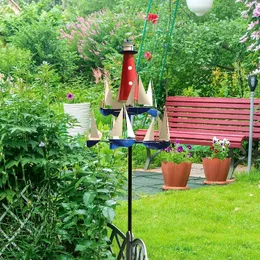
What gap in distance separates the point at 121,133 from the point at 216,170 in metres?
4.12

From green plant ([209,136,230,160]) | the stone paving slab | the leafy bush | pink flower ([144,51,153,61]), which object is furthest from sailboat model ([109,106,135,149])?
pink flower ([144,51,153,61])

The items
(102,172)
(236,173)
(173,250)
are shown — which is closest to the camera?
(102,172)

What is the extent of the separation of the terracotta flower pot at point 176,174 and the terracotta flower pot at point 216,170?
0.34 m

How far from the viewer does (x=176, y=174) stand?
6387mm

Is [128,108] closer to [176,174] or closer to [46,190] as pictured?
[46,190]

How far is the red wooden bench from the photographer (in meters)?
7.34

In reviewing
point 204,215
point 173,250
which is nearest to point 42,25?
point 204,215

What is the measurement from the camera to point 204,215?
17.1 feet

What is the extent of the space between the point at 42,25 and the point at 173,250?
9719mm

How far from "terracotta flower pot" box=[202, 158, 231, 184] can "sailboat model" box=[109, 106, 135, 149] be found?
13.3 feet

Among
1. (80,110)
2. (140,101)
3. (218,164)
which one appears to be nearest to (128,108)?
(140,101)

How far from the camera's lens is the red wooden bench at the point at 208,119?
734 centimetres

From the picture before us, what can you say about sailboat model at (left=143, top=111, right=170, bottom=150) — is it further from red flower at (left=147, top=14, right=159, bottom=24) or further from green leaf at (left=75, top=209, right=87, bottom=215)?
red flower at (left=147, top=14, right=159, bottom=24)

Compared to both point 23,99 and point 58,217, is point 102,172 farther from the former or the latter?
point 23,99
